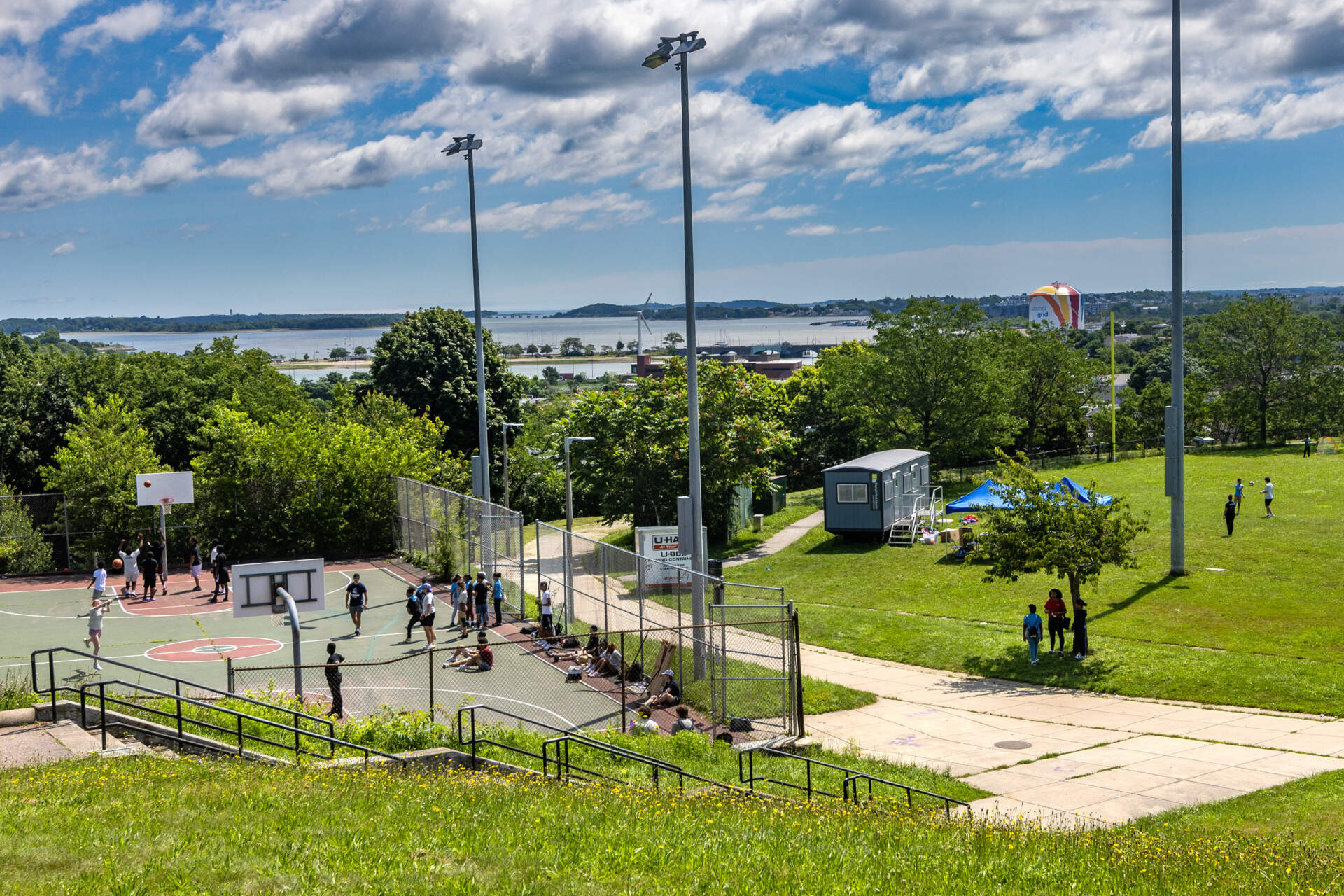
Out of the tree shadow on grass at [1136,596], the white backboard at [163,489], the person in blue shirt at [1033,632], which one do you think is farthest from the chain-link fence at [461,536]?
the tree shadow on grass at [1136,596]

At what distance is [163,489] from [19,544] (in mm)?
5285

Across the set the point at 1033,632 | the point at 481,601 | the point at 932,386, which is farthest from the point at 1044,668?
the point at 932,386

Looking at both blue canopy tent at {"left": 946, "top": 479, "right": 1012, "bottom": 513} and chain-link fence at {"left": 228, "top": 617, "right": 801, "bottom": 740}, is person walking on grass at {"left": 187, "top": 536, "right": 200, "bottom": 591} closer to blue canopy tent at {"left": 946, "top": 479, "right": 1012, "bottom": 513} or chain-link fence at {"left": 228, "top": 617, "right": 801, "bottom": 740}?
chain-link fence at {"left": 228, "top": 617, "right": 801, "bottom": 740}

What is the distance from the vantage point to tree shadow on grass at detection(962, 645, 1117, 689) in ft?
79.1

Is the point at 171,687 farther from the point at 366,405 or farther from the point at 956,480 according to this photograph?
the point at 956,480

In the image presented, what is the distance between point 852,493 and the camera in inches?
1665

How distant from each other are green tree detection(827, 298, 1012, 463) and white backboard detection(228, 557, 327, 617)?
41734mm

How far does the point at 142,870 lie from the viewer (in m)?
8.59

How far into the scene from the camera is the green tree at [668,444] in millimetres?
43562

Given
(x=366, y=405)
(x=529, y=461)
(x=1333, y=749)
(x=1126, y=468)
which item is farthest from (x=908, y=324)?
(x=1333, y=749)

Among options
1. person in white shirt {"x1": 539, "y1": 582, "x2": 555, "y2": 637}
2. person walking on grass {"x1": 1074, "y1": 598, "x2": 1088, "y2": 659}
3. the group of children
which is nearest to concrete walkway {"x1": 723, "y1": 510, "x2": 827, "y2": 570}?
person in white shirt {"x1": 539, "y1": 582, "x2": 555, "y2": 637}

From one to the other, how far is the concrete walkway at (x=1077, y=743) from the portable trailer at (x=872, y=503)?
16974mm

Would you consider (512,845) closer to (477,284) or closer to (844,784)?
(844,784)

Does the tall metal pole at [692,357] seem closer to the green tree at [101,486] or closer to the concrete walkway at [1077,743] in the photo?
the concrete walkway at [1077,743]
